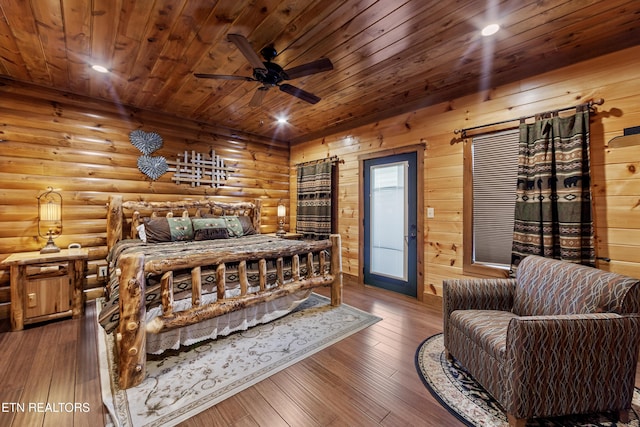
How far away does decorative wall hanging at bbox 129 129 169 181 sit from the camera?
3796 mm

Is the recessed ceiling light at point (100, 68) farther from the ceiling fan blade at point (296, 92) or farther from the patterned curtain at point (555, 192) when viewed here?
the patterned curtain at point (555, 192)

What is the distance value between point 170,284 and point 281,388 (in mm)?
1129


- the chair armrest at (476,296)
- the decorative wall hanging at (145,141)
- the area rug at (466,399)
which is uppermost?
the decorative wall hanging at (145,141)

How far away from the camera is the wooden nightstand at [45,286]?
2621 millimetres

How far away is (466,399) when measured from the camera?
1.71 meters

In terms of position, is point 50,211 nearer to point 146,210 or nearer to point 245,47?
point 146,210

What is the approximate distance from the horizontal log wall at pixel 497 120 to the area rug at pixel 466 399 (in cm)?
130

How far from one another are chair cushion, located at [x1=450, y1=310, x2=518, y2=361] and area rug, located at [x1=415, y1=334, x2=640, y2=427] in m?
0.34

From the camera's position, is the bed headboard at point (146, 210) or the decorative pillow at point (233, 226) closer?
the bed headboard at point (146, 210)

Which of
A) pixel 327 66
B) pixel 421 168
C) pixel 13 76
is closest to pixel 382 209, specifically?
pixel 421 168

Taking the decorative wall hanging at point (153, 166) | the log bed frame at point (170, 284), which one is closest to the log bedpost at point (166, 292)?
the log bed frame at point (170, 284)

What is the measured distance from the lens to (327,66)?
2213mm

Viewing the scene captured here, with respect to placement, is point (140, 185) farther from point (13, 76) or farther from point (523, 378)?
point (523, 378)

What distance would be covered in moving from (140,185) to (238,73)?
2.34m
